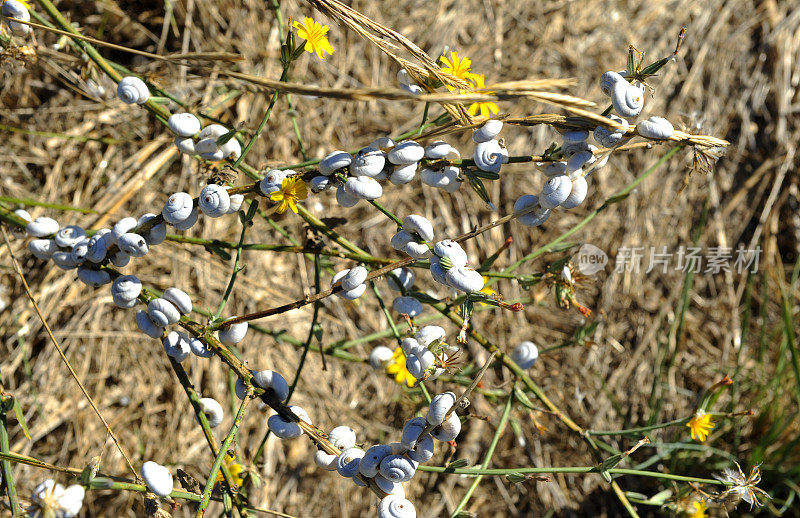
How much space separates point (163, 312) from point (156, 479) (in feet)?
0.63

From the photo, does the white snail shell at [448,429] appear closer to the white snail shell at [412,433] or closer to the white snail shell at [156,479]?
the white snail shell at [412,433]

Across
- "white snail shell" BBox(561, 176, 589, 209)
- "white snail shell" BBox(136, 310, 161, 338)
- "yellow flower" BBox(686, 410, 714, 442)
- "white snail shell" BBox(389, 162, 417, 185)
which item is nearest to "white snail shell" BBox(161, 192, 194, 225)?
"white snail shell" BBox(136, 310, 161, 338)

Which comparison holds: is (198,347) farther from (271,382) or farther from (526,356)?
(526,356)

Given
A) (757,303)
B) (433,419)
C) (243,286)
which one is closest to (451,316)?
(433,419)

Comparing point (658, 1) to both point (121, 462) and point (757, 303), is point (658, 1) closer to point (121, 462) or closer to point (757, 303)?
point (757, 303)

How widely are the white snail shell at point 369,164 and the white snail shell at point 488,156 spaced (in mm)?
112

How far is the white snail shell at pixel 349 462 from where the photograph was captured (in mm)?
684

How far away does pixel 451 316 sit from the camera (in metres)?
0.93

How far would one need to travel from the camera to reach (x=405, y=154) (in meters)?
0.69

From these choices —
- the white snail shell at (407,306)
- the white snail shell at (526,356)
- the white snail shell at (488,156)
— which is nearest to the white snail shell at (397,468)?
the white snail shell at (407,306)

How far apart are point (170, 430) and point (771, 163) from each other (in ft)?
Result: 6.02

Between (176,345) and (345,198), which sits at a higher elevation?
(345,198)

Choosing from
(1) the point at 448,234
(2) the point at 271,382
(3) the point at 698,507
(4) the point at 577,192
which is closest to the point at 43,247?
(2) the point at 271,382

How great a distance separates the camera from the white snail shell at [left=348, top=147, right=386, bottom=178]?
2.30 ft
